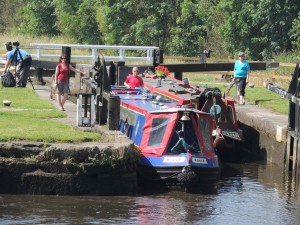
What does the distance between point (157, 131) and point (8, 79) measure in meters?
10.6

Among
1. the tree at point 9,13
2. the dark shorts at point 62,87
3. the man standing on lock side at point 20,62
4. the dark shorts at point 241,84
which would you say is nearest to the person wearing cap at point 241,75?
the dark shorts at point 241,84

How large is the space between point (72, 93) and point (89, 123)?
892 cm

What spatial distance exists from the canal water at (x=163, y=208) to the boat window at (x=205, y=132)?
0.95 meters

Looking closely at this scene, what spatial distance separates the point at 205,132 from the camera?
20.3 metres

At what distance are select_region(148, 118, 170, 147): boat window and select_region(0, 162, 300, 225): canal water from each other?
1281mm

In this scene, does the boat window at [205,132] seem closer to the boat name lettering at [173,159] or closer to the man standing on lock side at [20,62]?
the boat name lettering at [173,159]

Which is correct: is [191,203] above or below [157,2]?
below

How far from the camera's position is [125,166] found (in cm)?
1859

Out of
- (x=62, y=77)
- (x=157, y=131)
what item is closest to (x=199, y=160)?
(x=157, y=131)

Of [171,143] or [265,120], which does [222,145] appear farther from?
[171,143]

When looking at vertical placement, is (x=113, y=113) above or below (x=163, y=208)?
above

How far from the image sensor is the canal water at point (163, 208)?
55.2ft

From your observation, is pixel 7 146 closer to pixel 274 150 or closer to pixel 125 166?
pixel 125 166

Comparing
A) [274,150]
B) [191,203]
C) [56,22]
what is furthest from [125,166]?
[56,22]
